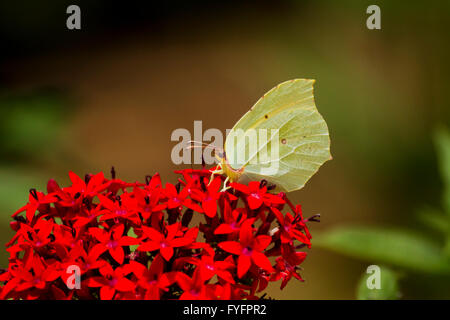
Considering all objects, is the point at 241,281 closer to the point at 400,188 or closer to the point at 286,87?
the point at 286,87

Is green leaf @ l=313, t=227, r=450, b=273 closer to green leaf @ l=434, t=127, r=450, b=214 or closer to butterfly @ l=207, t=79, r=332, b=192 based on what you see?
green leaf @ l=434, t=127, r=450, b=214

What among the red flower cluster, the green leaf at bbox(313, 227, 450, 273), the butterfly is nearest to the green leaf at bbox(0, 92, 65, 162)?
the red flower cluster

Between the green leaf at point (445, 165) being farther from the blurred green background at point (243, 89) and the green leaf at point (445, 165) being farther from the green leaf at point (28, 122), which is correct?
the green leaf at point (28, 122)

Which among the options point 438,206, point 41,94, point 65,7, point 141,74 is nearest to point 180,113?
point 141,74

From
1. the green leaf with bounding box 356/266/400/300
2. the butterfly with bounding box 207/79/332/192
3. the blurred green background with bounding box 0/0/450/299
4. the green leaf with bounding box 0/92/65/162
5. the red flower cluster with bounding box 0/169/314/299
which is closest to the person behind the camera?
the red flower cluster with bounding box 0/169/314/299

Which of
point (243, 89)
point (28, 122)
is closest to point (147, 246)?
point (28, 122)

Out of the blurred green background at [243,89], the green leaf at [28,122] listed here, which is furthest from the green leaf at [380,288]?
the green leaf at [28,122]
